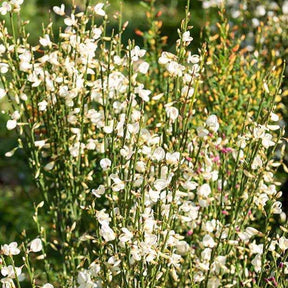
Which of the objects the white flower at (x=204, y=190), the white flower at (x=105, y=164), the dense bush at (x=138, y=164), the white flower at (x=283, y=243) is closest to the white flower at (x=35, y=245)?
the dense bush at (x=138, y=164)

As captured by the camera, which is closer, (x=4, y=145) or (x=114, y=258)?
(x=114, y=258)

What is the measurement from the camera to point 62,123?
195cm

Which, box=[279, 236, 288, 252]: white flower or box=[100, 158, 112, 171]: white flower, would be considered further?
box=[100, 158, 112, 171]: white flower

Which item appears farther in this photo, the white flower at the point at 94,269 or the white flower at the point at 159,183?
the white flower at the point at 94,269

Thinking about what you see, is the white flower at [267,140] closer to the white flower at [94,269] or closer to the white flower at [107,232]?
the white flower at [107,232]

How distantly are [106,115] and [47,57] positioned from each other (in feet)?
0.88

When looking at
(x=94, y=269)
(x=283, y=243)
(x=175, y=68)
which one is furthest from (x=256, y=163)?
(x=94, y=269)

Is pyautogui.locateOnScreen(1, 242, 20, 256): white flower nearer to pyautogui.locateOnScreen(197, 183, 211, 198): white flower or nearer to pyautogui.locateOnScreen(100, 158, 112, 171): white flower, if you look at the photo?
pyautogui.locateOnScreen(100, 158, 112, 171): white flower

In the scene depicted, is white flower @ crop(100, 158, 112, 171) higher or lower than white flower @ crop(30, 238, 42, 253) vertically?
higher

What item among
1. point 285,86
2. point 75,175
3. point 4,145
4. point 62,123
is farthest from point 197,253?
point 4,145

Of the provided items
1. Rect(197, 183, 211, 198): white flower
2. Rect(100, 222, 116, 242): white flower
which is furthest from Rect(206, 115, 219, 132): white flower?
Rect(100, 222, 116, 242): white flower

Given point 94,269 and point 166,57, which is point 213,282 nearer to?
point 94,269

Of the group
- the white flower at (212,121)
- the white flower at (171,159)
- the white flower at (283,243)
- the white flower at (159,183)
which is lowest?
the white flower at (283,243)

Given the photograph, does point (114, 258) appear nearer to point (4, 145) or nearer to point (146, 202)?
point (146, 202)
